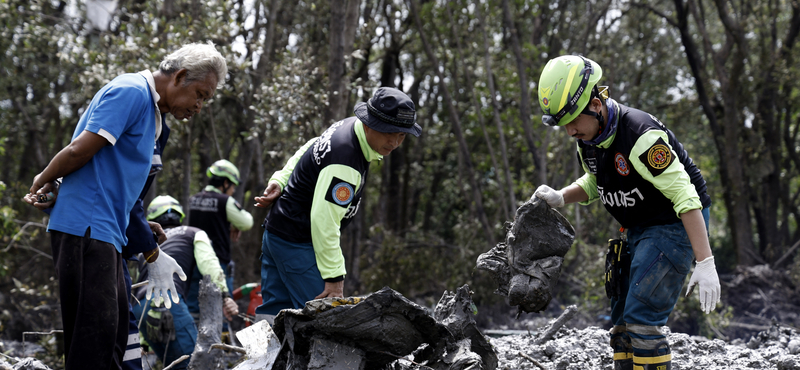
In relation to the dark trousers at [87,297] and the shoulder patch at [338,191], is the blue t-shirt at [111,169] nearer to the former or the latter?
the dark trousers at [87,297]

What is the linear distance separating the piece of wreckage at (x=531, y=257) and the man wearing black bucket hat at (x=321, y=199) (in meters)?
0.79

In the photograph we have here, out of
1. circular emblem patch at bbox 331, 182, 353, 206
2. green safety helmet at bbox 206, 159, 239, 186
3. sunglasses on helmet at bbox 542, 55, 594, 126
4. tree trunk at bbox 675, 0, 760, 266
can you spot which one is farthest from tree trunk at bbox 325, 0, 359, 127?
tree trunk at bbox 675, 0, 760, 266

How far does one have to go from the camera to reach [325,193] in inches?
123

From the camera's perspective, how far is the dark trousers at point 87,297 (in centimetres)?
242

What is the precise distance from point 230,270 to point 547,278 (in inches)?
159

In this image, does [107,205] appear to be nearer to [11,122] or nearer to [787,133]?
[11,122]

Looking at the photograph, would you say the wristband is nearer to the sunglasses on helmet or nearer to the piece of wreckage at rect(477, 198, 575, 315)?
the piece of wreckage at rect(477, 198, 575, 315)

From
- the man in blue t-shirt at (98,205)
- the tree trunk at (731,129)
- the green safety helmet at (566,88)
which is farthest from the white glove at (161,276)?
the tree trunk at (731,129)

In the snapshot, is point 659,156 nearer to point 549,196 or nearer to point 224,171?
point 549,196

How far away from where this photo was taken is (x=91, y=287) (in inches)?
95.9

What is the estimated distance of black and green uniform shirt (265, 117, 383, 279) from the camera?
315 centimetres

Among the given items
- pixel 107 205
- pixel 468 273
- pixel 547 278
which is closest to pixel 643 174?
pixel 547 278

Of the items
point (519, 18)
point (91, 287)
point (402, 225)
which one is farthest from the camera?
point (402, 225)

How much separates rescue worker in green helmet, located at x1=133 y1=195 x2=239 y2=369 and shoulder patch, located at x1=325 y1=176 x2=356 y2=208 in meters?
1.69
